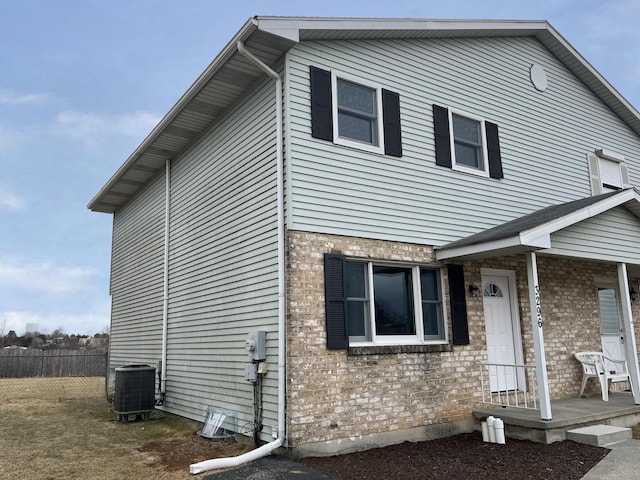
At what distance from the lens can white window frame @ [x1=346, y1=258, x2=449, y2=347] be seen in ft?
25.0

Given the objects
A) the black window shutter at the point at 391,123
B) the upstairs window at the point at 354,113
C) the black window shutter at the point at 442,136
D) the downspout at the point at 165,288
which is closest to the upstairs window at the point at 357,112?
the upstairs window at the point at 354,113

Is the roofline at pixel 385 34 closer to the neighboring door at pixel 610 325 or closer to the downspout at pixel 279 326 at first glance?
the downspout at pixel 279 326

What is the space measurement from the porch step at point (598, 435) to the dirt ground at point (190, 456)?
180 millimetres

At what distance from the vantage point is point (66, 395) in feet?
48.5

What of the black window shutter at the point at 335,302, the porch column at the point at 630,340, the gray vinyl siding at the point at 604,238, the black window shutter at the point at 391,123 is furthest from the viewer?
the porch column at the point at 630,340

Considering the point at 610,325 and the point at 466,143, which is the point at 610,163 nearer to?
Result: the point at 610,325

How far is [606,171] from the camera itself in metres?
12.4

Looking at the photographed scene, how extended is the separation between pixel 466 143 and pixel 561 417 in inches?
194

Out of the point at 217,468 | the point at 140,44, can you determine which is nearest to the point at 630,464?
the point at 217,468

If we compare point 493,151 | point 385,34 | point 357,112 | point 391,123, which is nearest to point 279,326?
point 357,112

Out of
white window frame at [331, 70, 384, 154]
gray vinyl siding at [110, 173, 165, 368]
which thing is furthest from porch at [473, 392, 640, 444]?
gray vinyl siding at [110, 173, 165, 368]

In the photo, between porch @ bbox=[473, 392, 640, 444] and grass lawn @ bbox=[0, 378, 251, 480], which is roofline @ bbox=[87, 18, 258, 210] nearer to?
grass lawn @ bbox=[0, 378, 251, 480]

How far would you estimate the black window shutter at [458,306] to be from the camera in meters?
8.45

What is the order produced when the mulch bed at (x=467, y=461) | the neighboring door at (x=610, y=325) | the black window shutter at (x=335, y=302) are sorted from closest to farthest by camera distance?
the mulch bed at (x=467, y=461) → the black window shutter at (x=335, y=302) → the neighboring door at (x=610, y=325)
